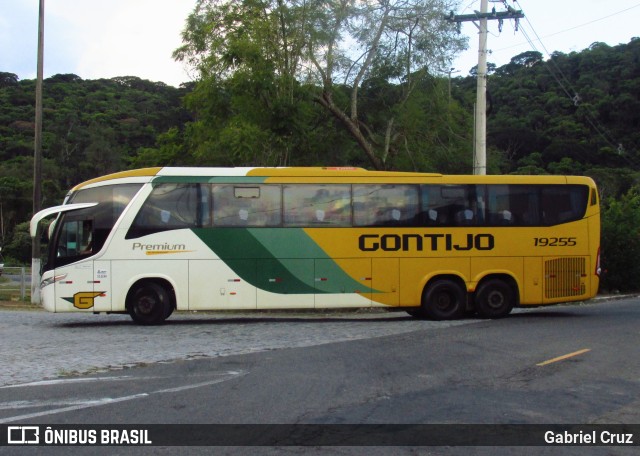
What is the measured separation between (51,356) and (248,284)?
5407mm

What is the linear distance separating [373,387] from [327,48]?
16.5 m

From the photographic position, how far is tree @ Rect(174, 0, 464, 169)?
22594 mm

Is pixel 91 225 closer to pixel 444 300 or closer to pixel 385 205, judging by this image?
pixel 385 205

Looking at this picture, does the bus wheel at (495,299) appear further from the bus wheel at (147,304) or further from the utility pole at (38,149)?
the utility pole at (38,149)

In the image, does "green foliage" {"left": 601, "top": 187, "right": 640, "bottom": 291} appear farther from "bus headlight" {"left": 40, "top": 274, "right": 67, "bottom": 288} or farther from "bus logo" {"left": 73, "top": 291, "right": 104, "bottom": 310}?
"bus headlight" {"left": 40, "top": 274, "right": 67, "bottom": 288}

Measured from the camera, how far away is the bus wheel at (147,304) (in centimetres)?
1598

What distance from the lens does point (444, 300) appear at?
17062mm

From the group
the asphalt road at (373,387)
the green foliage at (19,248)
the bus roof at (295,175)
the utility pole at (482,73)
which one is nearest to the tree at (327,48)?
the utility pole at (482,73)

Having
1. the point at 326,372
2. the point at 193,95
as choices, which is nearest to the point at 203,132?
the point at 193,95

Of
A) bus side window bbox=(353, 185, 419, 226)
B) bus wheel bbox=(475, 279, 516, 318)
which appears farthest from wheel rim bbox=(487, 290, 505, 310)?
bus side window bbox=(353, 185, 419, 226)

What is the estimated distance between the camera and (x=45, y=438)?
21.3ft

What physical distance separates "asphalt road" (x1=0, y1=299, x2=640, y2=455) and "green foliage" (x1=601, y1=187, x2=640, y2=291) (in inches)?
607

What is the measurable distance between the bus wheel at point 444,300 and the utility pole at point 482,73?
5.58 meters

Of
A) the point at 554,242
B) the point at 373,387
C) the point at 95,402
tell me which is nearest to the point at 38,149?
the point at 554,242
